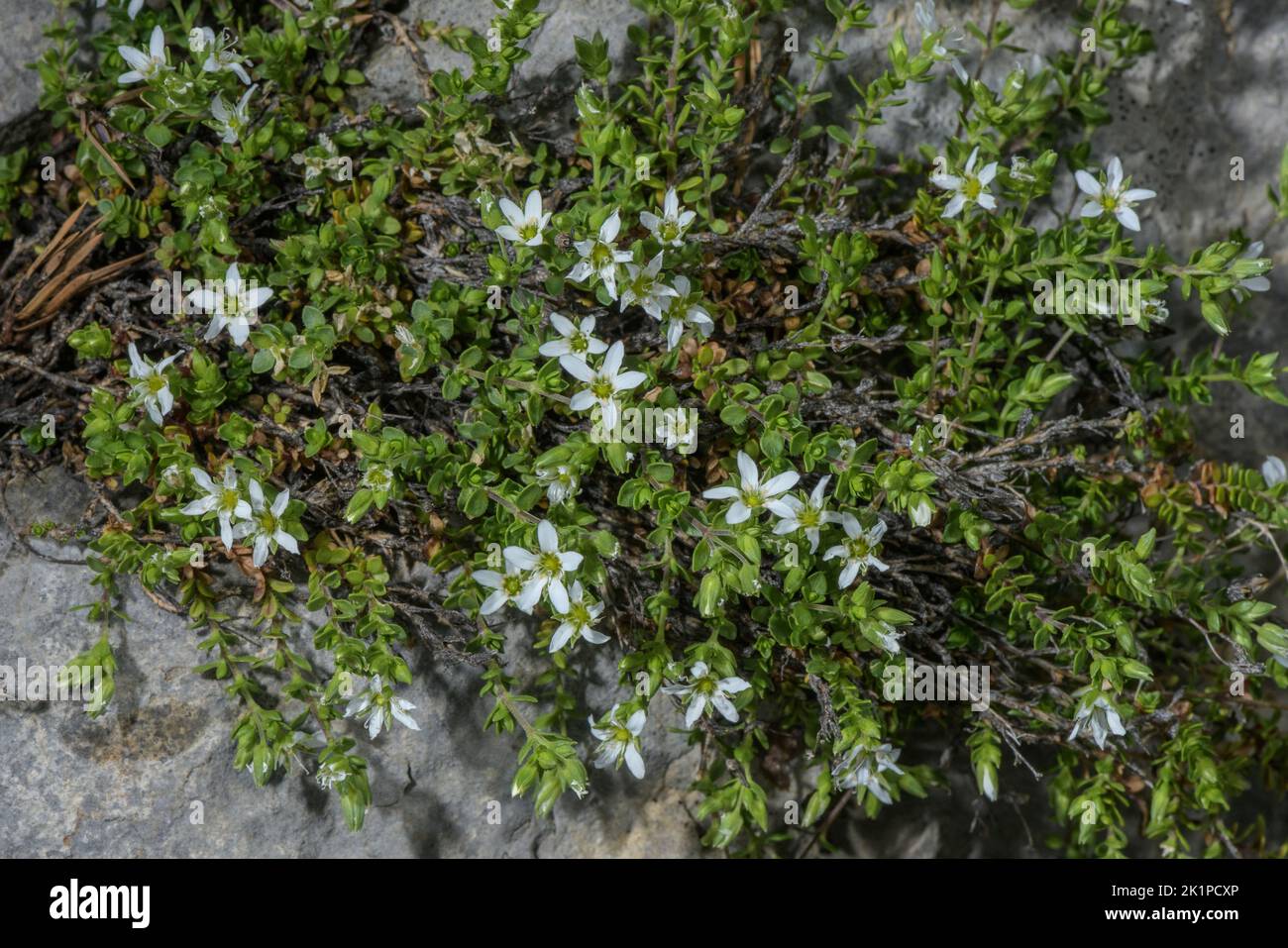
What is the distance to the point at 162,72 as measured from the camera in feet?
10.2

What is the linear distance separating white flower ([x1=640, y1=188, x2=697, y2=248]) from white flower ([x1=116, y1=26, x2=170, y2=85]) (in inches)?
53.1

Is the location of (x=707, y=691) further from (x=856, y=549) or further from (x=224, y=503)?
(x=224, y=503)

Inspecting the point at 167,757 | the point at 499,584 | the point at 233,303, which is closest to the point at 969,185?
the point at 499,584

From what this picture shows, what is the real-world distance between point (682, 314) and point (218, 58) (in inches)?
55.0

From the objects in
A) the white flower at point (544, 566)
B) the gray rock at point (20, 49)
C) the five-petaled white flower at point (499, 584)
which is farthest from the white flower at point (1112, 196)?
the gray rock at point (20, 49)

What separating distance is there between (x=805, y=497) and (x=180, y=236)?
179 centimetres

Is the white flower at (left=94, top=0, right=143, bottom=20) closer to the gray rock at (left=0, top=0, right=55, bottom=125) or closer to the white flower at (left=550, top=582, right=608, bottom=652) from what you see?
the gray rock at (left=0, top=0, right=55, bottom=125)

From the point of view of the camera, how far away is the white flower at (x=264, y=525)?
9.64 feet

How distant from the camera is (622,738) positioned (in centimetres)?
310

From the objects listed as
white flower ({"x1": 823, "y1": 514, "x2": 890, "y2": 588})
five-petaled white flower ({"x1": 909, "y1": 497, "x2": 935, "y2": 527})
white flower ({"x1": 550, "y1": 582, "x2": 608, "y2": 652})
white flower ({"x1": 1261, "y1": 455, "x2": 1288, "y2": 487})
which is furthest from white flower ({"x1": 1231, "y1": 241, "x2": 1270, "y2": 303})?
white flower ({"x1": 550, "y1": 582, "x2": 608, "y2": 652})

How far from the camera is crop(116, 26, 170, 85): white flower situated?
3.14 metres

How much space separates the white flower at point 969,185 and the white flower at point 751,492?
36.0 inches

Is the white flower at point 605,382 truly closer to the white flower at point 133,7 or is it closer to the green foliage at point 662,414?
the green foliage at point 662,414

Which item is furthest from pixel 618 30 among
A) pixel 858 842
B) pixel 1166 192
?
pixel 858 842
